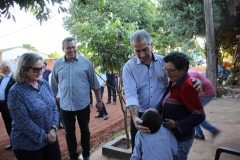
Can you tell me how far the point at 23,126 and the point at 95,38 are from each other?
5.70 ft

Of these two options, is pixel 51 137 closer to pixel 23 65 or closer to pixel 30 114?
pixel 30 114

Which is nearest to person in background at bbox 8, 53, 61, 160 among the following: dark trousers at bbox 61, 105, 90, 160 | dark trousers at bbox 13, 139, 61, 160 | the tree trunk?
dark trousers at bbox 13, 139, 61, 160

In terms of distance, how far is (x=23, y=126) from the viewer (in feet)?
6.48

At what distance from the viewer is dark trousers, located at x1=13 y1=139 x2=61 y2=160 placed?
2055 mm

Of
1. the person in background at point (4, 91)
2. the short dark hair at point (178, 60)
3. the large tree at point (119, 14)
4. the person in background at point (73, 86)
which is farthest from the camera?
the large tree at point (119, 14)

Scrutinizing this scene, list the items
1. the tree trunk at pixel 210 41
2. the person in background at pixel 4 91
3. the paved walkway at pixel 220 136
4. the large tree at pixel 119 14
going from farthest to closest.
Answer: the large tree at pixel 119 14 < the tree trunk at pixel 210 41 < the person in background at pixel 4 91 < the paved walkway at pixel 220 136

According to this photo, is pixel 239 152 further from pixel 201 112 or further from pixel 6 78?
pixel 6 78

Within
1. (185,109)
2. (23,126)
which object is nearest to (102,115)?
(23,126)

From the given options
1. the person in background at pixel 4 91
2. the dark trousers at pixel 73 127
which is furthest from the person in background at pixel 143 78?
the person in background at pixel 4 91

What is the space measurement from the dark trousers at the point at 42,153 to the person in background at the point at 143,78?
0.92 metres

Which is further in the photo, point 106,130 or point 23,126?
point 106,130

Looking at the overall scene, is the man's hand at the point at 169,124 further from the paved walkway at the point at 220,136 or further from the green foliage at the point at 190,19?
the green foliage at the point at 190,19

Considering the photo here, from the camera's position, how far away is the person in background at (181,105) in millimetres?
1561

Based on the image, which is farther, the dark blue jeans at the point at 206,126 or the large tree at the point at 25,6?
the dark blue jeans at the point at 206,126
